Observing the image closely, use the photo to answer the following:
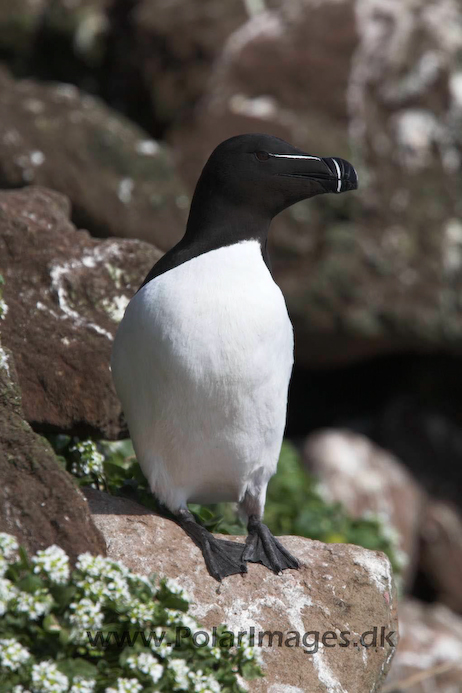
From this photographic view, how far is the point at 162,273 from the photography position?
14.0ft

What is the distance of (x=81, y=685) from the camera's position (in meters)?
3.05

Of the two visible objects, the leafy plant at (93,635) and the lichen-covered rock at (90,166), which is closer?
the leafy plant at (93,635)

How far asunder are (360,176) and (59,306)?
467cm

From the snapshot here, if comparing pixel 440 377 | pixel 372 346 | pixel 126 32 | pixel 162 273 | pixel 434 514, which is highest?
pixel 126 32

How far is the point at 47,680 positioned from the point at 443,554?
6.94 m

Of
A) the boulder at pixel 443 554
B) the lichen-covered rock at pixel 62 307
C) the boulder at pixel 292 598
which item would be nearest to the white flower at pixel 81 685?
the boulder at pixel 292 598

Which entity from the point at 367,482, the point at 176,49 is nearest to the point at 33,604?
the point at 367,482

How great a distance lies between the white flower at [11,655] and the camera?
2.99 meters

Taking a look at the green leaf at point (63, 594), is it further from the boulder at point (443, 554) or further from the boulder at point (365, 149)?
the boulder at point (443, 554)

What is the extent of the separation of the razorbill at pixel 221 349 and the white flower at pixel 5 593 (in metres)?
1.11

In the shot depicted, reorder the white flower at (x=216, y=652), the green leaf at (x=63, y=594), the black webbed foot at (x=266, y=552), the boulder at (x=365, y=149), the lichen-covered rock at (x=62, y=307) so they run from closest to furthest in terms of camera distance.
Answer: the green leaf at (x=63, y=594), the white flower at (x=216, y=652), the black webbed foot at (x=266, y=552), the lichen-covered rock at (x=62, y=307), the boulder at (x=365, y=149)

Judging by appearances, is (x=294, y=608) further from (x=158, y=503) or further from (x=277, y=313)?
(x=277, y=313)

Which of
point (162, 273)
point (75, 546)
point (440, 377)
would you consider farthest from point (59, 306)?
point (440, 377)

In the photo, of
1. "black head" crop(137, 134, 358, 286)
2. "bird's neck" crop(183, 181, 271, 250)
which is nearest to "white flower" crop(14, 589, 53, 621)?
"black head" crop(137, 134, 358, 286)
